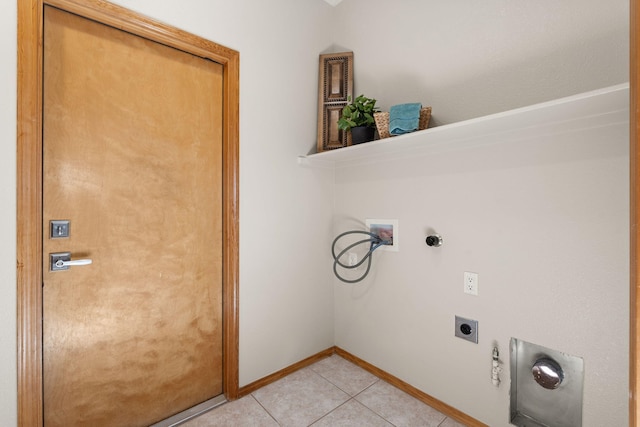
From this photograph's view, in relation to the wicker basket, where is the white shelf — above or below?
below

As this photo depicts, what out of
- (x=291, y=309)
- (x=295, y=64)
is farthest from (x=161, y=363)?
(x=295, y=64)

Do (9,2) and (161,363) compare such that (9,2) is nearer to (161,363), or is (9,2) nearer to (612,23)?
(161,363)

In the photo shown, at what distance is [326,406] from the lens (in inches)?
69.2

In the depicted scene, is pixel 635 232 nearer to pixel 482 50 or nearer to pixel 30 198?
pixel 482 50

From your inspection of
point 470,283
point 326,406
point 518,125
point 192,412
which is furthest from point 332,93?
point 192,412

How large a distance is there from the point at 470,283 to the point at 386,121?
1012mm

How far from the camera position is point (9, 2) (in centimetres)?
120

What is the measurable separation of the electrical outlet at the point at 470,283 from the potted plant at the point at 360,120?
0.99m

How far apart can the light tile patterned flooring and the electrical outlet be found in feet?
2.39

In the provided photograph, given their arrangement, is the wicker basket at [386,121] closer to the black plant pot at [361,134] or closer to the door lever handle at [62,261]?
the black plant pot at [361,134]

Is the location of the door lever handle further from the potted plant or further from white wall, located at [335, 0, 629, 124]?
white wall, located at [335, 0, 629, 124]

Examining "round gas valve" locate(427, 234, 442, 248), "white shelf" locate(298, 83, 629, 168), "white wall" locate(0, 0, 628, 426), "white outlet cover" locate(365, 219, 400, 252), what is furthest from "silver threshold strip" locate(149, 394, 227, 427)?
"white shelf" locate(298, 83, 629, 168)

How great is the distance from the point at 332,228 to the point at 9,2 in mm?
2008

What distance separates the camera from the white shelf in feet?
3.56
